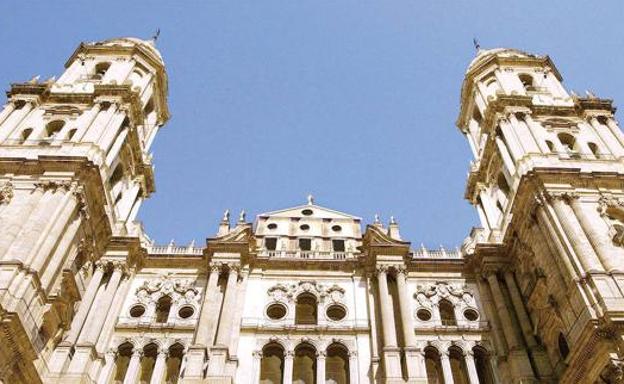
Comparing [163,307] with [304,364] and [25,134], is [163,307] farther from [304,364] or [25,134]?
[25,134]

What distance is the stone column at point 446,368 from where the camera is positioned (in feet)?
81.6

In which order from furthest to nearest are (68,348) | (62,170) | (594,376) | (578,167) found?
(578,167) → (62,170) → (68,348) → (594,376)

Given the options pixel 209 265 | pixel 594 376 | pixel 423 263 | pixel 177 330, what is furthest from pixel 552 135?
pixel 177 330

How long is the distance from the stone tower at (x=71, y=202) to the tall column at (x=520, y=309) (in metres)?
18.3

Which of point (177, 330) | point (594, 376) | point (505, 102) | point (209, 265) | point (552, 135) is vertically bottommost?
point (594, 376)

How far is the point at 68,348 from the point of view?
962 inches

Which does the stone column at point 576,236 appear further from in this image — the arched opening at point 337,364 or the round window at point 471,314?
the arched opening at point 337,364

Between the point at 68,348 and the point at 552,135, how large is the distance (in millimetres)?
26131

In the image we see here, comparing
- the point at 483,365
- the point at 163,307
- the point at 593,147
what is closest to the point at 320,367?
the point at 483,365

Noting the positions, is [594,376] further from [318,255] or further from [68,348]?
[68,348]

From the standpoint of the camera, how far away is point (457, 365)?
87.8 feet

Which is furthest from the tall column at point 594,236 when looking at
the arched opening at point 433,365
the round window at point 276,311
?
the round window at point 276,311

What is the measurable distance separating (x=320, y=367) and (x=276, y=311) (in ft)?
13.9

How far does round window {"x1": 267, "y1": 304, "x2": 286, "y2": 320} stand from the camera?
28.3 m
